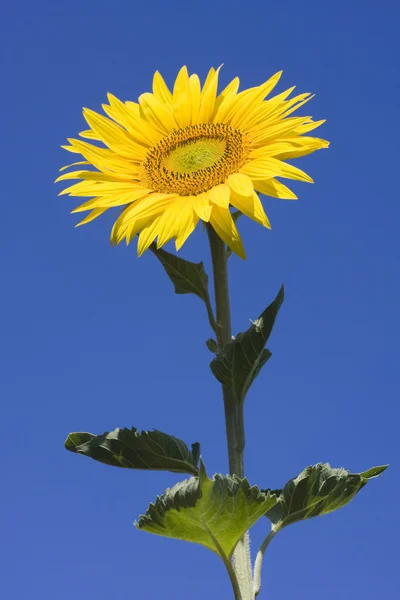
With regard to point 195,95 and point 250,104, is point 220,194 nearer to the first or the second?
point 250,104

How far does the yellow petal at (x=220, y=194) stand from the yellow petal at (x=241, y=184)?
3cm

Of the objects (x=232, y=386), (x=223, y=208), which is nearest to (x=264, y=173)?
(x=223, y=208)

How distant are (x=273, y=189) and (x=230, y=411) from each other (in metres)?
1.15

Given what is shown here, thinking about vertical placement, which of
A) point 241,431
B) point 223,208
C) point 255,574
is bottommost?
point 255,574

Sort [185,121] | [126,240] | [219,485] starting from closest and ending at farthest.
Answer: [219,485], [126,240], [185,121]

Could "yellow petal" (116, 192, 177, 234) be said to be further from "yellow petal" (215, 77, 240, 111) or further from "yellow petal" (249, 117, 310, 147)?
"yellow petal" (215, 77, 240, 111)

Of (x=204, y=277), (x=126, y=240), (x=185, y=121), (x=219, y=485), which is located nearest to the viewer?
(x=219, y=485)

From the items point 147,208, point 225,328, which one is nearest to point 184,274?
point 225,328

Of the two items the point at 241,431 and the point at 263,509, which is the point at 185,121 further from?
the point at 263,509

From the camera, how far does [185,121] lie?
17.4 ft

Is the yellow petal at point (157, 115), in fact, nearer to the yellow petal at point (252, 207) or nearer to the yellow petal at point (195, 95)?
the yellow petal at point (195, 95)

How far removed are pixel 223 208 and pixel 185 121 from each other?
1055 millimetres

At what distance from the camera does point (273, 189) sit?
4.53 meters

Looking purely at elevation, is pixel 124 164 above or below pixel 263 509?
above
